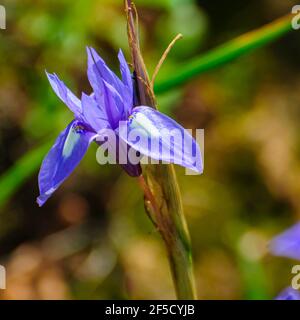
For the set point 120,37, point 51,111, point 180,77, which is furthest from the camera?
point 120,37

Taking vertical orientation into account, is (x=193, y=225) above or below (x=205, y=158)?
below

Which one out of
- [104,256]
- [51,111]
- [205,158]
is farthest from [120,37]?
[104,256]

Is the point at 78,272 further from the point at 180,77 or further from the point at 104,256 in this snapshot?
the point at 180,77

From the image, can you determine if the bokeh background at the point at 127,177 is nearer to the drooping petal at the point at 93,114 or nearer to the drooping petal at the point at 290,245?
the drooping petal at the point at 290,245

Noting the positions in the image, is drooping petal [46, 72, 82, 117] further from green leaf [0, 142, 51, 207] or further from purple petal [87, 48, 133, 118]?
green leaf [0, 142, 51, 207]

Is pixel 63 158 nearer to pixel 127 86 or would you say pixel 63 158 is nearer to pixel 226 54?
pixel 127 86

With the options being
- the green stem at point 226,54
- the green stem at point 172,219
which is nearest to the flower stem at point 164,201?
the green stem at point 172,219

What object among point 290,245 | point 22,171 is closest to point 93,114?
point 290,245
